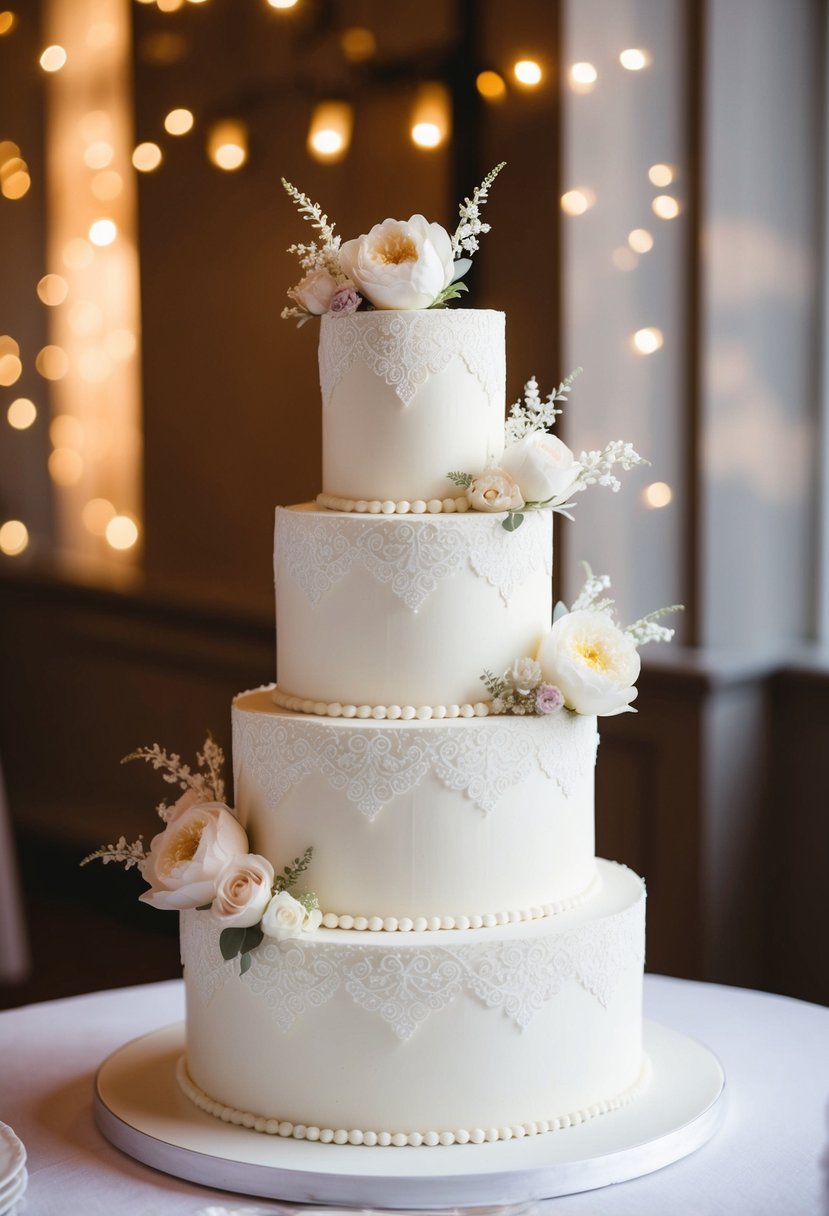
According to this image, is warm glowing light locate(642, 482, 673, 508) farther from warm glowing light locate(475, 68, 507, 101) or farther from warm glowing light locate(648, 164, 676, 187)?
warm glowing light locate(475, 68, 507, 101)

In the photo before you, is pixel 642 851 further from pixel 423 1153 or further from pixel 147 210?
pixel 147 210

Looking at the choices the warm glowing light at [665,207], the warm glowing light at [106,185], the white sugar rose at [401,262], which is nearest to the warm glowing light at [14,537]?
the warm glowing light at [106,185]

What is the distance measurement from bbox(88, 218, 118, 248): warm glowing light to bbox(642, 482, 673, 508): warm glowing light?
2.93 m

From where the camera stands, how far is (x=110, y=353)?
621 cm

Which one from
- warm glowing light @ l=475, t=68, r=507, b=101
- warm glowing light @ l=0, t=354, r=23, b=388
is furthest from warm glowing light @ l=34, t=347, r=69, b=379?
warm glowing light @ l=475, t=68, r=507, b=101

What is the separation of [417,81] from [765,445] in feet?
4.57

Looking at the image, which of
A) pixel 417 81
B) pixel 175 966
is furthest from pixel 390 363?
pixel 175 966

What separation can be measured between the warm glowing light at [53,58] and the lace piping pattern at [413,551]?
4.65 meters

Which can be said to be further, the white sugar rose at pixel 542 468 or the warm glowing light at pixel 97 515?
the warm glowing light at pixel 97 515

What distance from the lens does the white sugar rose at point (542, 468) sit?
2.11m

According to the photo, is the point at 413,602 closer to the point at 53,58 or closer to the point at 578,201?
the point at 578,201

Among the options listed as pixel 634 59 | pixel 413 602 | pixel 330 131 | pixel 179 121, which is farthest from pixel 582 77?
pixel 413 602

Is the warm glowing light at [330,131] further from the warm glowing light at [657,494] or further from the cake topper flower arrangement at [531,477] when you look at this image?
the cake topper flower arrangement at [531,477]

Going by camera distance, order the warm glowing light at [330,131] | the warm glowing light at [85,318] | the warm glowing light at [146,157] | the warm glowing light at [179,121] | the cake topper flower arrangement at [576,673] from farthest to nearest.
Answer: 1. the warm glowing light at [85,318]
2. the warm glowing light at [146,157]
3. the warm glowing light at [179,121]
4. the warm glowing light at [330,131]
5. the cake topper flower arrangement at [576,673]
